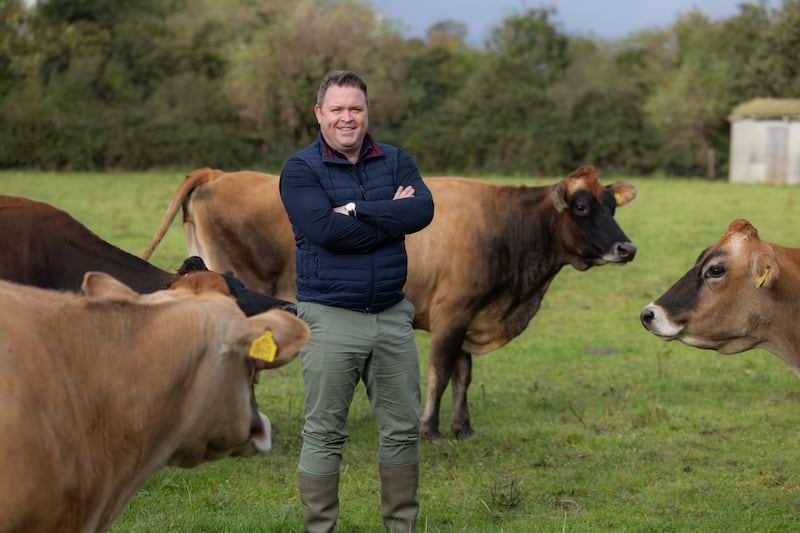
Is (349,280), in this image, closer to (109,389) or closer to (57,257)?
(109,389)

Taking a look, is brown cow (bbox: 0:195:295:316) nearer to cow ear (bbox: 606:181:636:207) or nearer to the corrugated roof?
cow ear (bbox: 606:181:636:207)

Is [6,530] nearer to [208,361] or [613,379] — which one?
[208,361]

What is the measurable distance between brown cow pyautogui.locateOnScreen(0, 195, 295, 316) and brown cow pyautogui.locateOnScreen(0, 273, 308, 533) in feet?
5.30

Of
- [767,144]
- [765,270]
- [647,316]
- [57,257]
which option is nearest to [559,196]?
[647,316]

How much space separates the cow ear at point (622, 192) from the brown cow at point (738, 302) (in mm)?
2524

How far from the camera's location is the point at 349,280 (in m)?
4.83

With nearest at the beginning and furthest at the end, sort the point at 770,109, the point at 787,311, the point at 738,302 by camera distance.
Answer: the point at 787,311 < the point at 738,302 < the point at 770,109

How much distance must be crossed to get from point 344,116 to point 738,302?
2.67 metres

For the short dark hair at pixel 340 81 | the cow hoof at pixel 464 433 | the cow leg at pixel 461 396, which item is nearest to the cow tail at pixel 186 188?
the cow leg at pixel 461 396

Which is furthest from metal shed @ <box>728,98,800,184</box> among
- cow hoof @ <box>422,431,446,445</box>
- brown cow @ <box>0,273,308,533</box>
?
brown cow @ <box>0,273,308,533</box>

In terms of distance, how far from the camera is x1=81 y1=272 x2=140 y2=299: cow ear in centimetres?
379

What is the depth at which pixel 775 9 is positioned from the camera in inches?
2279

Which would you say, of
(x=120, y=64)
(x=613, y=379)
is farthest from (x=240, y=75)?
(x=613, y=379)

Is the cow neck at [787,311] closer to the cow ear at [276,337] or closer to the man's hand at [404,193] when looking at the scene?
the man's hand at [404,193]
